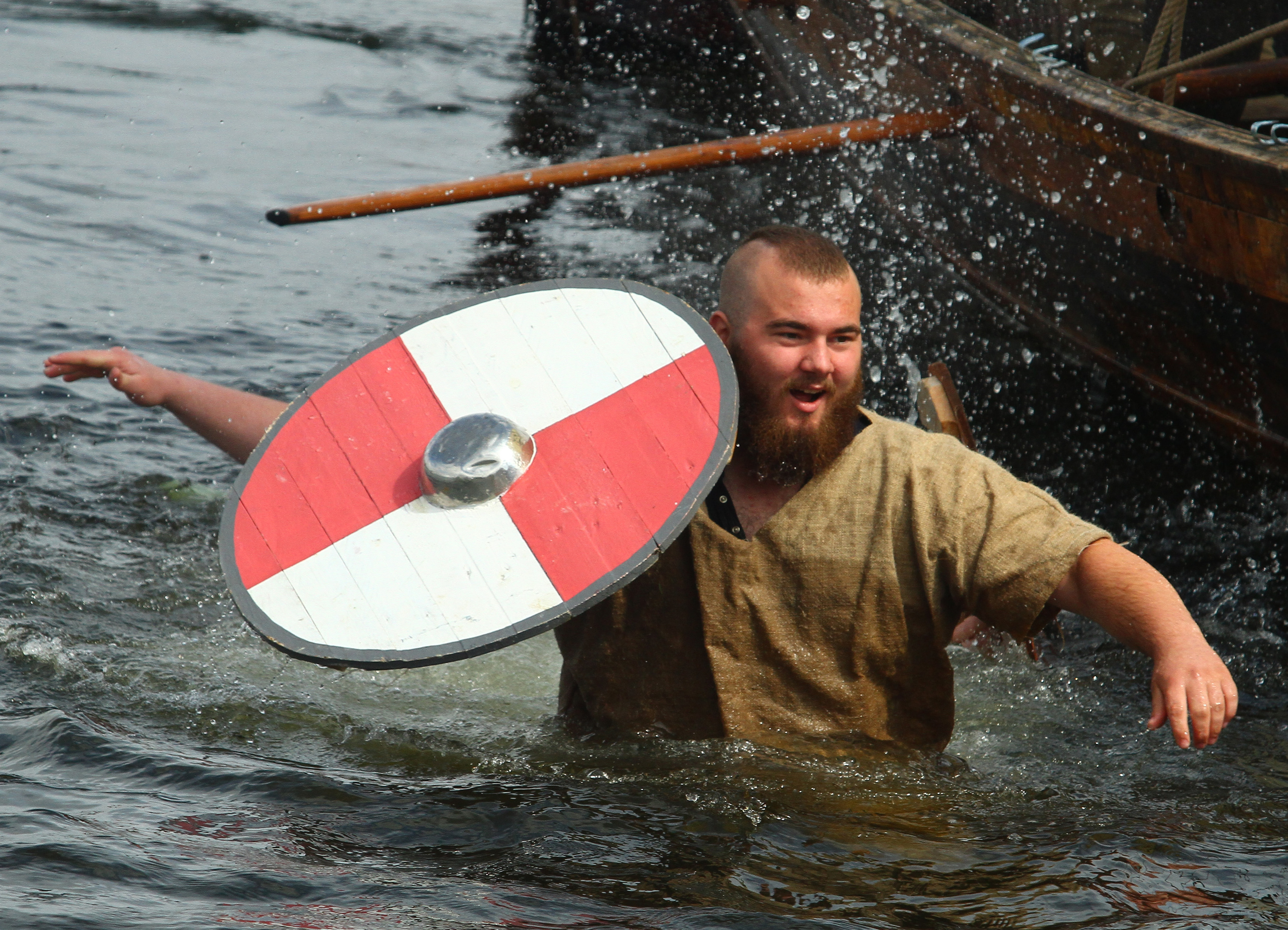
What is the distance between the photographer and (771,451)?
2.74 m

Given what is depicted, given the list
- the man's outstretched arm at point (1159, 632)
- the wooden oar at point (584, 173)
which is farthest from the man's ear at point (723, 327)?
the wooden oar at point (584, 173)

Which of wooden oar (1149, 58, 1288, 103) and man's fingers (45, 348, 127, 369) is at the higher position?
wooden oar (1149, 58, 1288, 103)

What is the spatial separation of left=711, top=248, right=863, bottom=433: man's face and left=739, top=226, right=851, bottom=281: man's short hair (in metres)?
0.01

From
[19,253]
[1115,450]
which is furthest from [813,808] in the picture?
[19,253]

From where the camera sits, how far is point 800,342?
8.98ft

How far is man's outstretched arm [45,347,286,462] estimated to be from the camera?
10.7ft

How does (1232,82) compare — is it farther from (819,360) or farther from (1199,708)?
(1199,708)

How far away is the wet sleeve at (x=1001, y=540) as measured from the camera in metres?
2.56

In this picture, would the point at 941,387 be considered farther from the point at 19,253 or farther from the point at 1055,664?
the point at 19,253

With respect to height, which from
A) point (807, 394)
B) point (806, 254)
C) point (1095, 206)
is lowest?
point (1095, 206)

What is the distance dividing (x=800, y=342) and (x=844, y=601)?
517 mm

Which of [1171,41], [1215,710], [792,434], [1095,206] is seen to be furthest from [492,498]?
[1171,41]

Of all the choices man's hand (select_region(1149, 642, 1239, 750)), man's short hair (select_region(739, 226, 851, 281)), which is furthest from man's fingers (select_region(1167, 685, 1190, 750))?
man's short hair (select_region(739, 226, 851, 281))

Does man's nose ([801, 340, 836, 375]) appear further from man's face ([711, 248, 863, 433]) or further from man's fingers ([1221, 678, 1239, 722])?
→ man's fingers ([1221, 678, 1239, 722])
